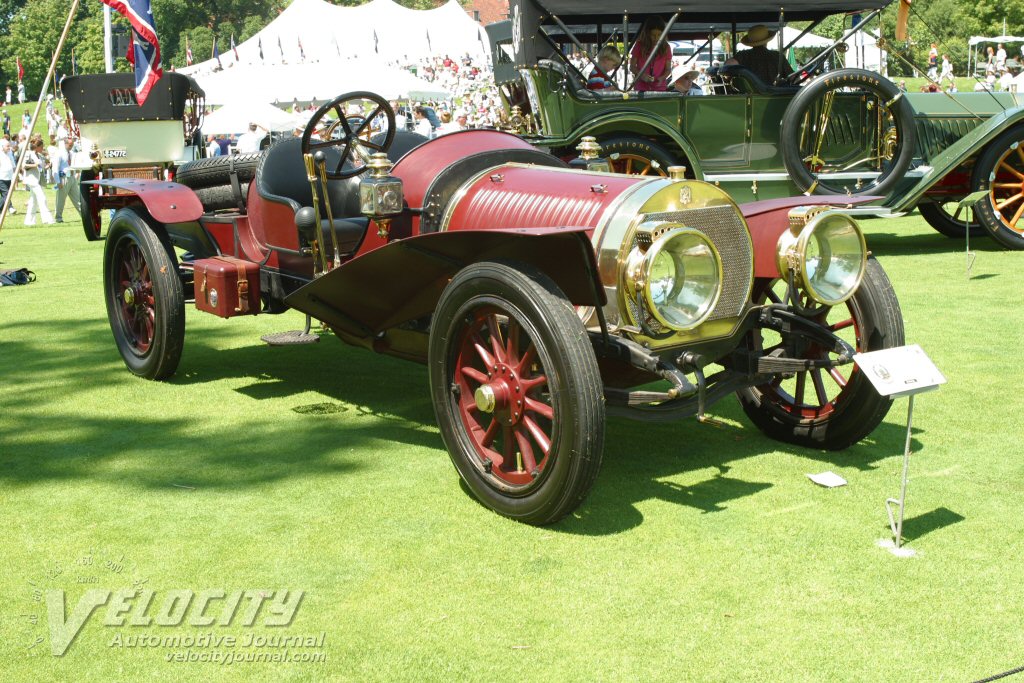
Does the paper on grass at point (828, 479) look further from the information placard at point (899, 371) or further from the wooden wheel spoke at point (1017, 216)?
the wooden wheel spoke at point (1017, 216)

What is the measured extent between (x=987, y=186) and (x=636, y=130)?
10.8ft

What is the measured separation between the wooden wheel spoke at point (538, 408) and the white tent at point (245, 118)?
2097cm

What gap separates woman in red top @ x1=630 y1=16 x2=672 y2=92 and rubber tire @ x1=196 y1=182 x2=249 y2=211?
4.54m

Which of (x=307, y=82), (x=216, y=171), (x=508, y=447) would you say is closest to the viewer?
(x=508, y=447)

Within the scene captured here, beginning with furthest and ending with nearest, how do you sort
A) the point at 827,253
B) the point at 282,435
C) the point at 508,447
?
1. the point at 282,435
2. the point at 827,253
3. the point at 508,447

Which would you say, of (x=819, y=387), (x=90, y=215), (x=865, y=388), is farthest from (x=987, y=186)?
(x=90, y=215)

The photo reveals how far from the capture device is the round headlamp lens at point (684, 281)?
374 centimetres

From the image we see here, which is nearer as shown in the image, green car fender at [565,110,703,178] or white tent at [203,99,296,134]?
green car fender at [565,110,703,178]

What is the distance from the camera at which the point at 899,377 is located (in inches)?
138

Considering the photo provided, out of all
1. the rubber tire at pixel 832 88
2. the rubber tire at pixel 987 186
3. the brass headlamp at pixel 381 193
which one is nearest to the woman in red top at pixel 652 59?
the rubber tire at pixel 832 88

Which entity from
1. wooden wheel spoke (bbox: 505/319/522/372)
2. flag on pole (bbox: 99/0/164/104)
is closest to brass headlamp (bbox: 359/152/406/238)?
wooden wheel spoke (bbox: 505/319/522/372)

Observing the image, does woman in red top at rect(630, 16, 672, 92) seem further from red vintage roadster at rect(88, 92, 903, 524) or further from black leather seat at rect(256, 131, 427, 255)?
red vintage roadster at rect(88, 92, 903, 524)

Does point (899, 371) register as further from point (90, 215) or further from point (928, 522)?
point (90, 215)

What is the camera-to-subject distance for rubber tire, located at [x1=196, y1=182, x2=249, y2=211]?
251 inches
